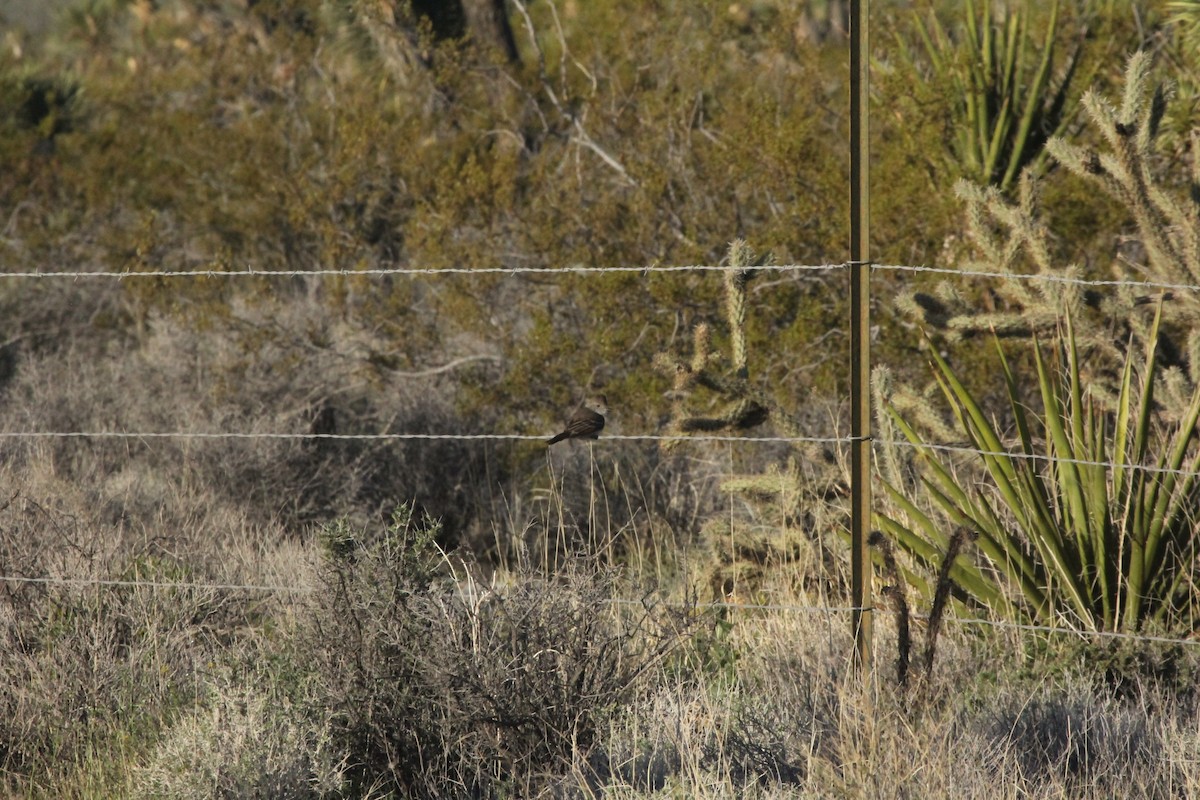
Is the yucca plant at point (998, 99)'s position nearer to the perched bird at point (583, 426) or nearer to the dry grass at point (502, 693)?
the dry grass at point (502, 693)

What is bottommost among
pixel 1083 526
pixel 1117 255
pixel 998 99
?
pixel 1083 526

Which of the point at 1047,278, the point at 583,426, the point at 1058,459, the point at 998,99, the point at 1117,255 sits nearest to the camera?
the point at 1058,459

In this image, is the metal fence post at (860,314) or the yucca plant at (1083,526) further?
the yucca plant at (1083,526)

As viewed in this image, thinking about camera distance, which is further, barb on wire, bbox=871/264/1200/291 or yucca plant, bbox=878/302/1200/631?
yucca plant, bbox=878/302/1200/631

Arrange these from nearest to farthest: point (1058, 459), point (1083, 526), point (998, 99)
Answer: point (1058, 459) → point (1083, 526) → point (998, 99)

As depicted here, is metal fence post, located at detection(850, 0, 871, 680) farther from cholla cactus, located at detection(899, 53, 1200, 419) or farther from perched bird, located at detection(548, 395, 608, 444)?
cholla cactus, located at detection(899, 53, 1200, 419)

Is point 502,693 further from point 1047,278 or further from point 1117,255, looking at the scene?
point 1117,255

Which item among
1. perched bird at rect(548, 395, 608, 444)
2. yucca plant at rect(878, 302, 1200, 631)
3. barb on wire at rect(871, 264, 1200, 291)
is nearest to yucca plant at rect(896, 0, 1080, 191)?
barb on wire at rect(871, 264, 1200, 291)

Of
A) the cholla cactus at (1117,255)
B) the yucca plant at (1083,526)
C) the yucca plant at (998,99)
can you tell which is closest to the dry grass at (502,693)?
the yucca plant at (1083,526)

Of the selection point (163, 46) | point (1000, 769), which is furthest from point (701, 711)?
point (163, 46)

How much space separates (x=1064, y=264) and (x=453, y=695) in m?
5.23

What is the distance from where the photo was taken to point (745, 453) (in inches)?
302

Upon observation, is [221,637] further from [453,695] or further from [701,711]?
[701,711]

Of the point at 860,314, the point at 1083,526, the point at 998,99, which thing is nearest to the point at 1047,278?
the point at 1083,526
